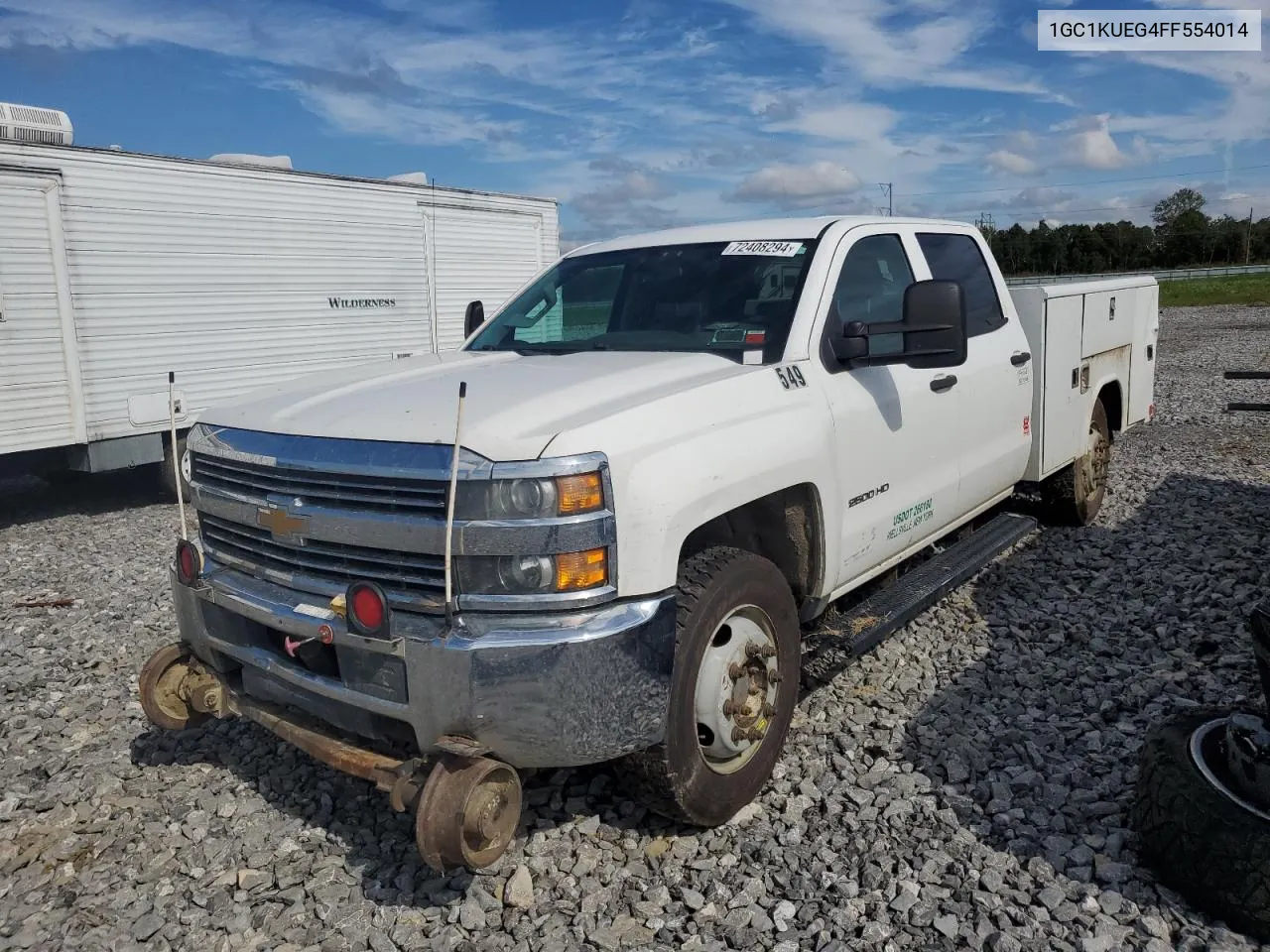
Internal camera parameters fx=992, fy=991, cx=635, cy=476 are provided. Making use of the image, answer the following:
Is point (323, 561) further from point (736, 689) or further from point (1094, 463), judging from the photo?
point (1094, 463)

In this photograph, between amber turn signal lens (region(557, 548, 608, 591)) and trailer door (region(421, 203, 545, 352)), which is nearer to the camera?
amber turn signal lens (region(557, 548, 608, 591))

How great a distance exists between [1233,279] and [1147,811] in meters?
56.9

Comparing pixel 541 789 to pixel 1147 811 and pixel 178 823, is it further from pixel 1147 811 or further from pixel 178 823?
pixel 1147 811

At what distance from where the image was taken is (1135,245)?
78.9m

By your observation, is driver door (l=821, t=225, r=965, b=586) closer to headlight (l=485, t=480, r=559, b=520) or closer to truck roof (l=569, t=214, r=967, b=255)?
truck roof (l=569, t=214, r=967, b=255)

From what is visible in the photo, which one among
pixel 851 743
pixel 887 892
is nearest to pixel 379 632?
pixel 887 892

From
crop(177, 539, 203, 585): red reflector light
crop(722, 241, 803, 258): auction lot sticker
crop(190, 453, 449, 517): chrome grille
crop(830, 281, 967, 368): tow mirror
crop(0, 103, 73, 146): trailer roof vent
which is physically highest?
crop(0, 103, 73, 146): trailer roof vent

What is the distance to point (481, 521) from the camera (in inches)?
105

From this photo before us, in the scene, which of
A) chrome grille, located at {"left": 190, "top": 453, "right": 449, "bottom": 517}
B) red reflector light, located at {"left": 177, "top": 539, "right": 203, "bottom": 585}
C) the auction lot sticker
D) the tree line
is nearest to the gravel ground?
red reflector light, located at {"left": 177, "top": 539, "right": 203, "bottom": 585}

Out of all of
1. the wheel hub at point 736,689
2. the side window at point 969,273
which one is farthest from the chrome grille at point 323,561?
the side window at point 969,273

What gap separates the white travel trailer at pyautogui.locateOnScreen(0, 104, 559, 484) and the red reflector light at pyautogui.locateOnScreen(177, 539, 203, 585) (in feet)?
16.6

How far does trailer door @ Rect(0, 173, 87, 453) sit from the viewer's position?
26.1ft

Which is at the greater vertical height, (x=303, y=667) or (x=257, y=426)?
(x=257, y=426)

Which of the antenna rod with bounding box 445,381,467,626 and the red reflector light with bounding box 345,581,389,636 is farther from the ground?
the antenna rod with bounding box 445,381,467,626
